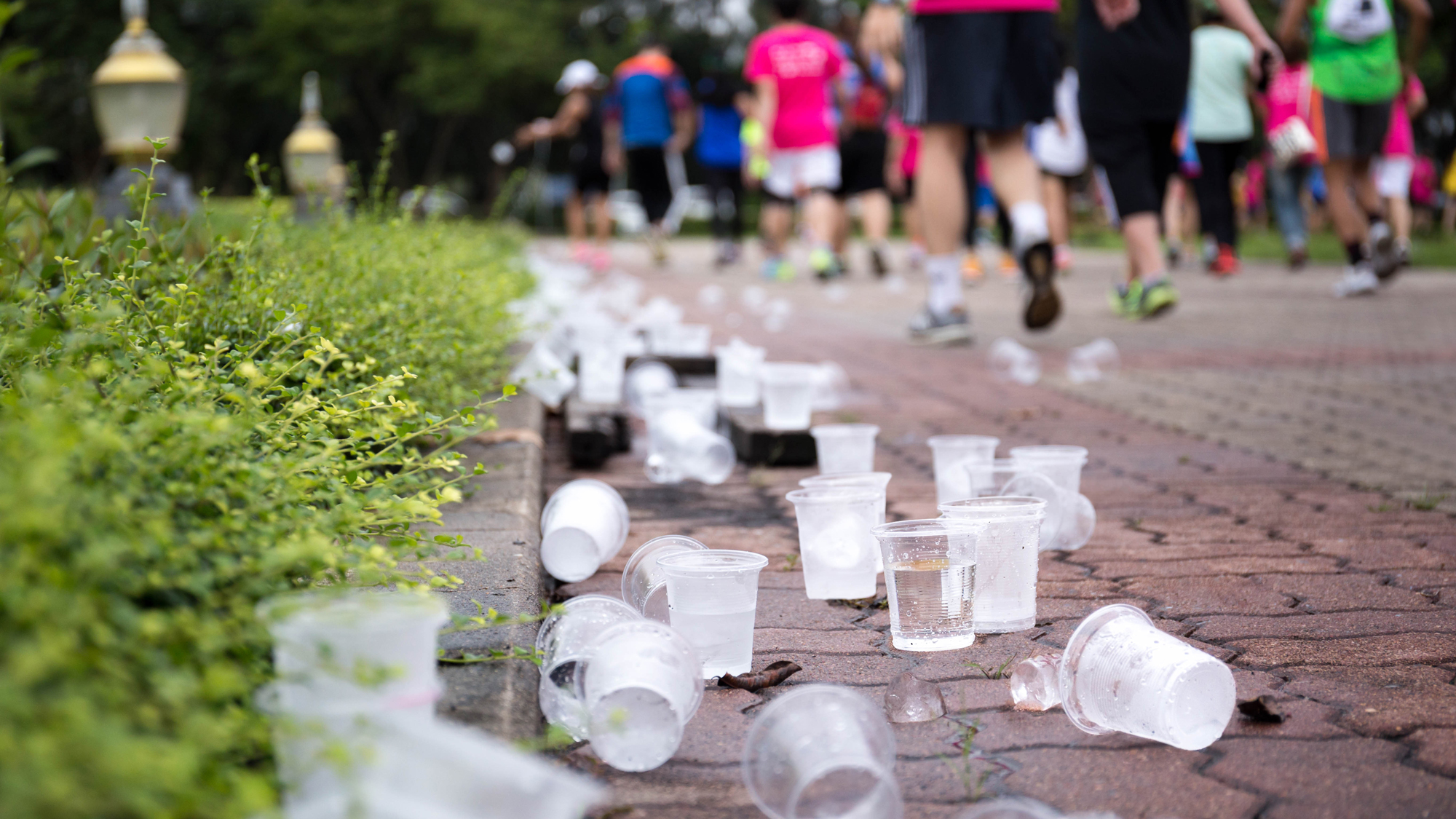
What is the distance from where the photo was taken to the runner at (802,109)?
1159 cm

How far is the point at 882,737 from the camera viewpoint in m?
1.69

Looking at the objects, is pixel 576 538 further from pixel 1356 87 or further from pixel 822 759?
pixel 1356 87

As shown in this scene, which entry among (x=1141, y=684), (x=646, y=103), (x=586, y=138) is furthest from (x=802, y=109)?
(x=1141, y=684)

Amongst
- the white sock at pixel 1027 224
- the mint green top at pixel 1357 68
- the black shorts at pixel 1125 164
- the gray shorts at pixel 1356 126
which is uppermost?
the mint green top at pixel 1357 68

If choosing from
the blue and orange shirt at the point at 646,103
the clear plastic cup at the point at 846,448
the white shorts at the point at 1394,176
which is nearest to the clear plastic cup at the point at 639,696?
the clear plastic cup at the point at 846,448

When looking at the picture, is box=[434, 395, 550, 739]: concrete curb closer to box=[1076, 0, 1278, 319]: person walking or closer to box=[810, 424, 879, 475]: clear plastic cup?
box=[810, 424, 879, 475]: clear plastic cup

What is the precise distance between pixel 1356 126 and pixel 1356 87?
0.93 feet

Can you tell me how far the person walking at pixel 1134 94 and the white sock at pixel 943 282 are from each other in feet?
3.30

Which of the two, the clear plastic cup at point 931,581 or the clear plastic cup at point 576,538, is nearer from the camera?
A: the clear plastic cup at point 931,581

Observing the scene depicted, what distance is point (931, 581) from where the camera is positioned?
7.69 feet

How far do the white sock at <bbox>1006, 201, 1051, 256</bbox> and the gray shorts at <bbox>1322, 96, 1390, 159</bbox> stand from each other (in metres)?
3.93

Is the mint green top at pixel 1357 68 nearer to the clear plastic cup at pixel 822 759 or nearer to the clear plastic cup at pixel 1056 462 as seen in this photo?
the clear plastic cup at pixel 1056 462

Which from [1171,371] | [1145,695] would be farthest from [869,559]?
[1171,371]

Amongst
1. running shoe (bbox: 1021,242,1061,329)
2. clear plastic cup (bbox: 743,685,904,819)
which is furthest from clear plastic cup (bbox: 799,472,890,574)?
running shoe (bbox: 1021,242,1061,329)
